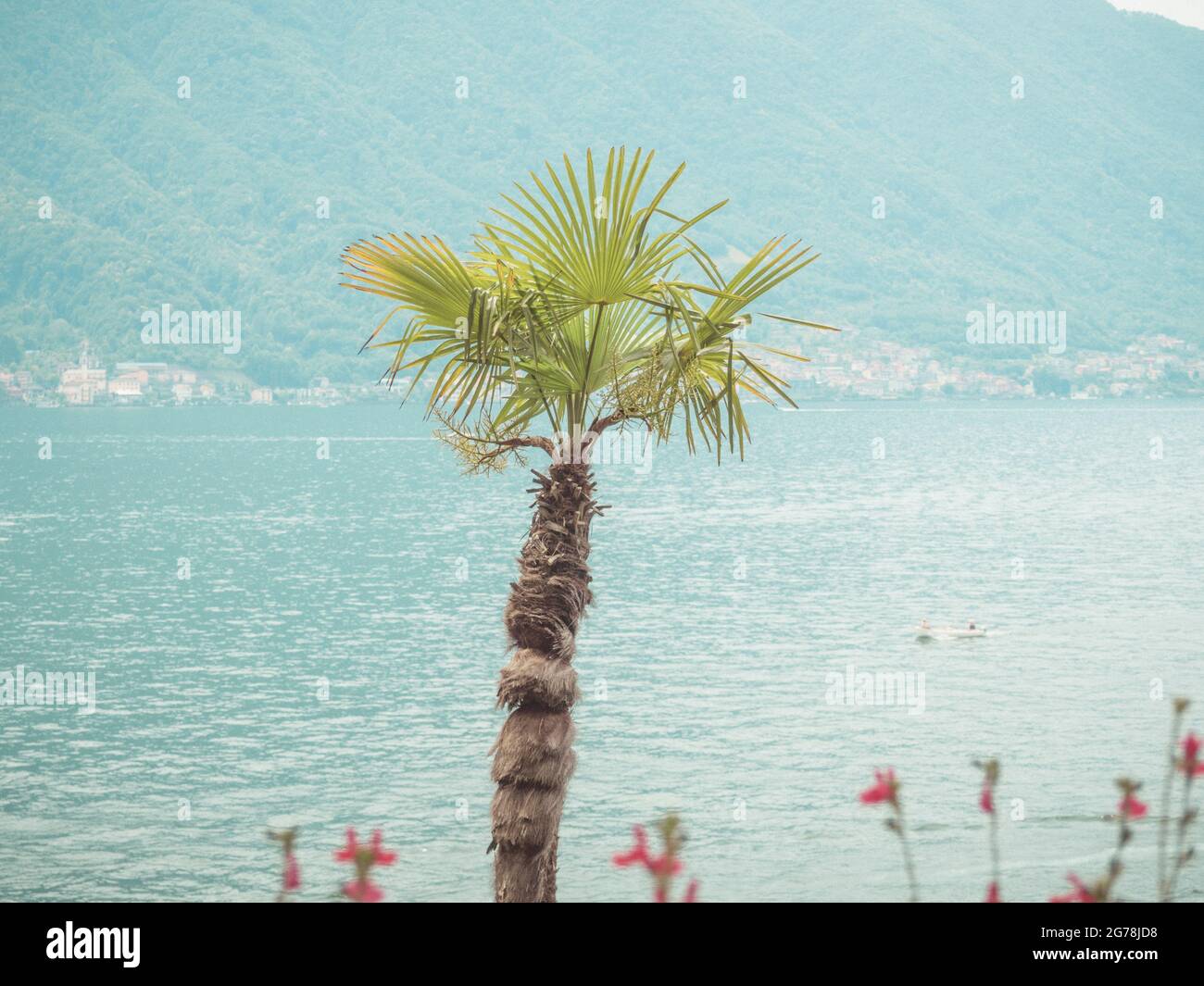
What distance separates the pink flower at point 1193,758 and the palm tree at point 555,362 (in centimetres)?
471

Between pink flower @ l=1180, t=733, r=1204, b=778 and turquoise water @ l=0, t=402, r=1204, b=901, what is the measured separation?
4094cm

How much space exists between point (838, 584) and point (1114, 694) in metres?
33.6

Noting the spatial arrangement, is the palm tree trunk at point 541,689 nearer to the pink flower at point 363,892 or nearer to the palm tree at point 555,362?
the palm tree at point 555,362

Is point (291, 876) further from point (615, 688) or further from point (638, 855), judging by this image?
point (615, 688)

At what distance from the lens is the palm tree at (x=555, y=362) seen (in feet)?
24.5

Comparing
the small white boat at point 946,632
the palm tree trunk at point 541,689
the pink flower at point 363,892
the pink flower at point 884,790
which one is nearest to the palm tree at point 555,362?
the palm tree trunk at point 541,689

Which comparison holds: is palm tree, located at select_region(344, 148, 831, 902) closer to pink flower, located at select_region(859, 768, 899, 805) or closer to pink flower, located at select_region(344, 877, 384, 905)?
pink flower, located at select_region(859, 768, 899, 805)

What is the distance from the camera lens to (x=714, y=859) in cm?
4719

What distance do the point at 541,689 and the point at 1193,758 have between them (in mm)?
5476

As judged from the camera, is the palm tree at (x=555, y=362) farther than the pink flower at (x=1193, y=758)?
Yes

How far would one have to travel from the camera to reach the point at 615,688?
71188 millimetres

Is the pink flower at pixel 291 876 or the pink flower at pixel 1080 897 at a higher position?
the pink flower at pixel 291 876

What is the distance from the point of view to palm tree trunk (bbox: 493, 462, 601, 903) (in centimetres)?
770
